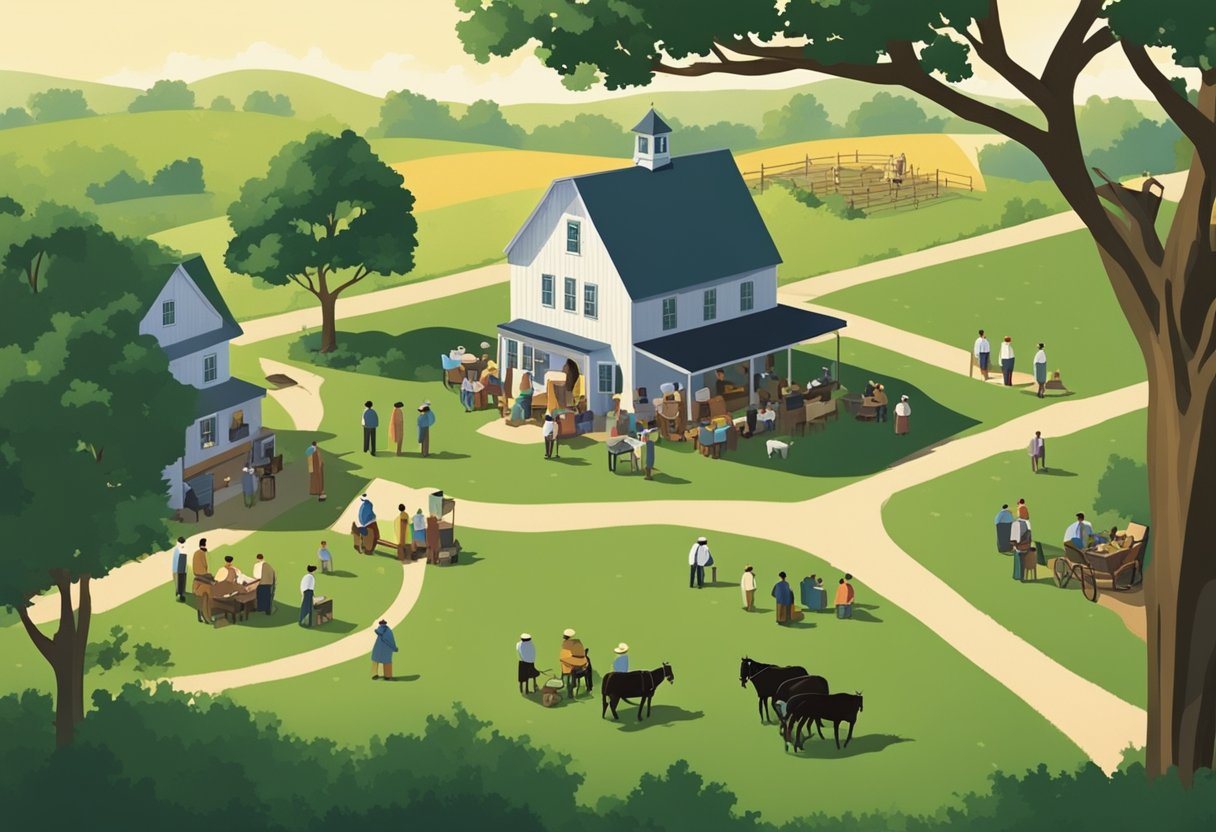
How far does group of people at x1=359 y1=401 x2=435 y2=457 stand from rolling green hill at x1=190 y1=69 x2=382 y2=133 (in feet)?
263

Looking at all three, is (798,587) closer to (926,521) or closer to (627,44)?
(926,521)

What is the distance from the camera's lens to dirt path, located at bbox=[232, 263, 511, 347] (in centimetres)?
7538

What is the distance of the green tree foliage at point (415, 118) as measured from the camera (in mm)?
142250

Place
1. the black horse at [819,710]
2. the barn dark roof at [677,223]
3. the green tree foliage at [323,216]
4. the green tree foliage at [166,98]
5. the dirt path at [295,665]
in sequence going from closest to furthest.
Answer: the black horse at [819,710] < the dirt path at [295,665] < the barn dark roof at [677,223] < the green tree foliage at [323,216] < the green tree foliage at [166,98]

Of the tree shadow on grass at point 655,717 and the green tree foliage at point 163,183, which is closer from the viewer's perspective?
the tree shadow on grass at point 655,717

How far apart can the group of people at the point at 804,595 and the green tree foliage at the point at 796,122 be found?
93646 mm

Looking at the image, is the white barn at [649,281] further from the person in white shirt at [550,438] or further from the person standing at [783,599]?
the person standing at [783,599]

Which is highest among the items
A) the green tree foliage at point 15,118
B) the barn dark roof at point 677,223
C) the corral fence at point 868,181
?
the barn dark roof at point 677,223

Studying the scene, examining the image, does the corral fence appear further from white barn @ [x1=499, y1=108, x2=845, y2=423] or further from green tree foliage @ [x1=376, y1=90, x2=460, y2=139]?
green tree foliage @ [x1=376, y1=90, x2=460, y2=139]

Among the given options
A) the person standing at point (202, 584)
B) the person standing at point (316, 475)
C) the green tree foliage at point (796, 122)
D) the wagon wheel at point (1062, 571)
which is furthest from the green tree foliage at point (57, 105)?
the wagon wheel at point (1062, 571)

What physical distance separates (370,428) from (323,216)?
1198 cm

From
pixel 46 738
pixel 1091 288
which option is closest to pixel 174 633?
pixel 46 738

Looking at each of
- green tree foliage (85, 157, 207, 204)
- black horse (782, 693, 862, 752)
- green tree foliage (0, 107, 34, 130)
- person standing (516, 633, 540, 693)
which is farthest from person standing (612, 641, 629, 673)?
green tree foliage (0, 107, 34, 130)

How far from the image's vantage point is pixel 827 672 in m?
47.1
